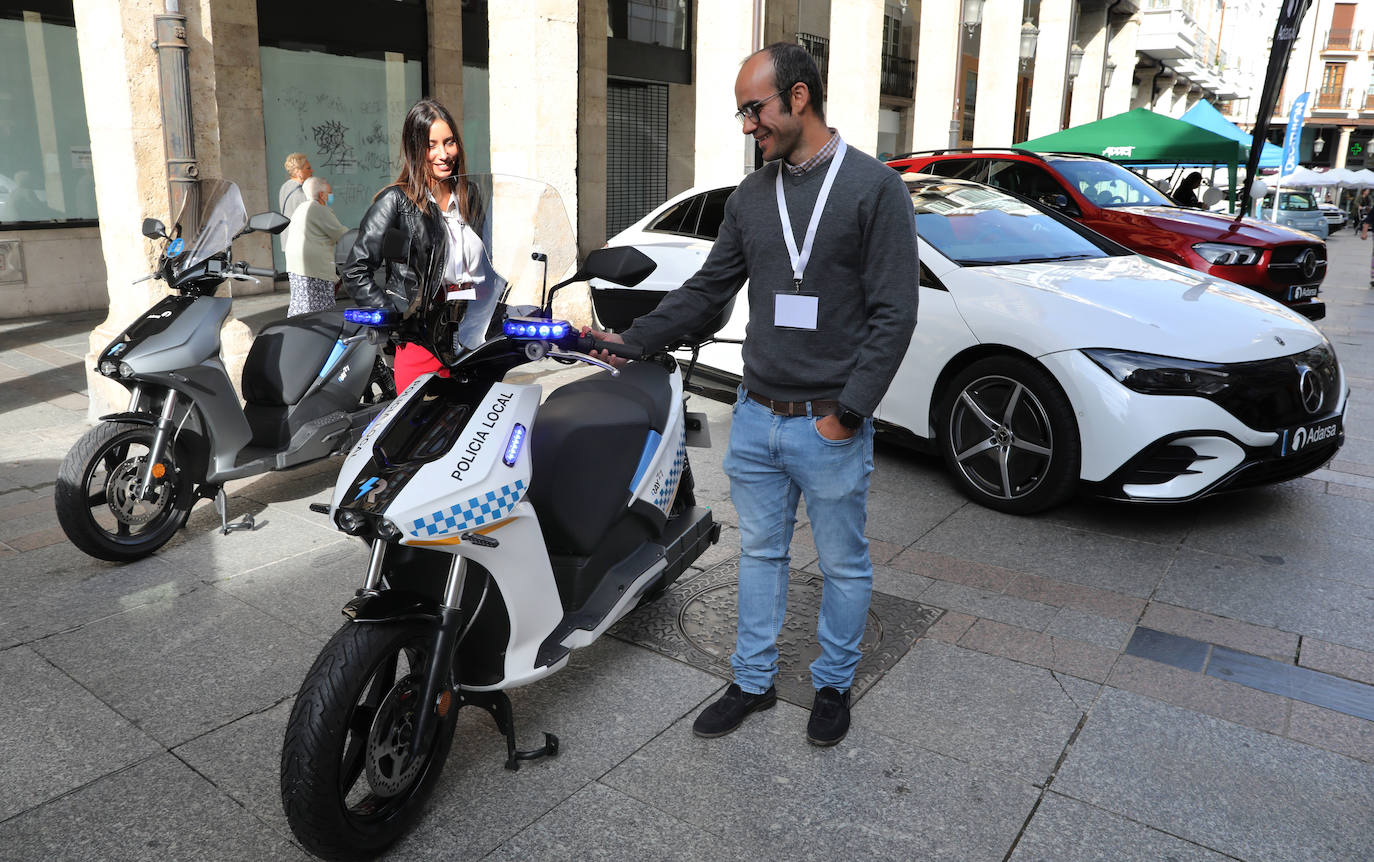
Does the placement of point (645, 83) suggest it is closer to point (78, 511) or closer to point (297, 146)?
point (297, 146)

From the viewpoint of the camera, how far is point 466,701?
2840 millimetres

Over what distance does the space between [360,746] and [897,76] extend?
28.4m

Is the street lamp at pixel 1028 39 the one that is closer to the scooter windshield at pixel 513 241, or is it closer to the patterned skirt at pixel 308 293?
the patterned skirt at pixel 308 293

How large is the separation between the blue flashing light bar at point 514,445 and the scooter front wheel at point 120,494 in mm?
2424

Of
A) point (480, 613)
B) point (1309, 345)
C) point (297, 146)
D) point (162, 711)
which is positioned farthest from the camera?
point (297, 146)

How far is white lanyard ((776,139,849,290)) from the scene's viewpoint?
2752mm

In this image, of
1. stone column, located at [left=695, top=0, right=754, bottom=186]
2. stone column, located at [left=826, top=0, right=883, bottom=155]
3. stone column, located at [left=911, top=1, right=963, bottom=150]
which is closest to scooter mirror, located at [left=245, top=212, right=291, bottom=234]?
stone column, located at [left=695, top=0, right=754, bottom=186]

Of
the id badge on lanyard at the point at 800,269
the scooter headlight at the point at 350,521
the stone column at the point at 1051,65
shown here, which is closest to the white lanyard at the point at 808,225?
the id badge on lanyard at the point at 800,269

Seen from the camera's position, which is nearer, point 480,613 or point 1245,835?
point 1245,835

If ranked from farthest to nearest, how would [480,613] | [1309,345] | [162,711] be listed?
[1309,345]
[162,711]
[480,613]

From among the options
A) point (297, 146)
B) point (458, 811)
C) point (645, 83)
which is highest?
point (645, 83)

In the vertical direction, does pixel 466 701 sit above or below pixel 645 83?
below

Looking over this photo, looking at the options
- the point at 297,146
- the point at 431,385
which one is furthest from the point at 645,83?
the point at 431,385

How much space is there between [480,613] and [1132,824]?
1.77 m
